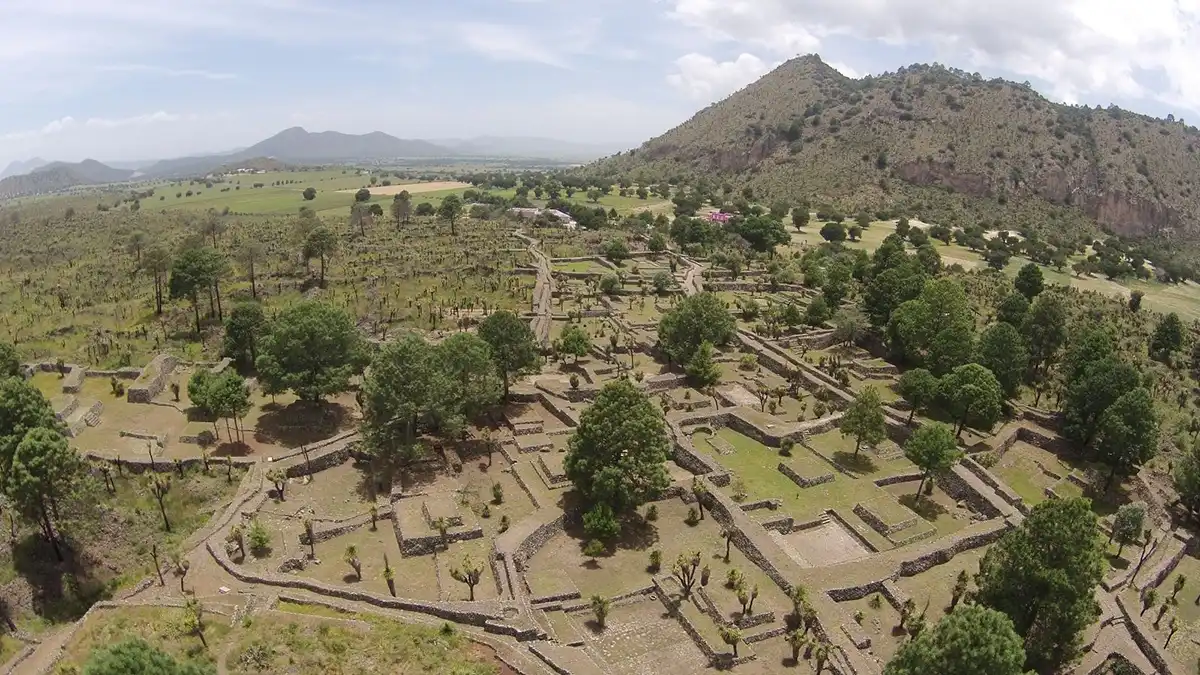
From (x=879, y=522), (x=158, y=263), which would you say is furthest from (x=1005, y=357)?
(x=158, y=263)

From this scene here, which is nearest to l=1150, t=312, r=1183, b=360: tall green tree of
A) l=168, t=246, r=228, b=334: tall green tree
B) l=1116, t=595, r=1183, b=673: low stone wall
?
l=1116, t=595, r=1183, b=673: low stone wall

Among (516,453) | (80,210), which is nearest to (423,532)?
(516,453)

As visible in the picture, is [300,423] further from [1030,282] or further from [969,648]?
[1030,282]

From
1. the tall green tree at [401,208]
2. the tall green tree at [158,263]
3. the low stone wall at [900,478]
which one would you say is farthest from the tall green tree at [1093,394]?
the tall green tree at [401,208]

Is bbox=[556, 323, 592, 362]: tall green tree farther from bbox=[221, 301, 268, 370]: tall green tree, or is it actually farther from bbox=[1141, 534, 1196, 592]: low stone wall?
bbox=[1141, 534, 1196, 592]: low stone wall

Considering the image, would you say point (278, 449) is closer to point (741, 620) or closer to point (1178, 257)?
point (741, 620)

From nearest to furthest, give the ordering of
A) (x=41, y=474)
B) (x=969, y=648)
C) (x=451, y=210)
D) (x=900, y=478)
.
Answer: (x=969, y=648) → (x=41, y=474) → (x=900, y=478) → (x=451, y=210)
